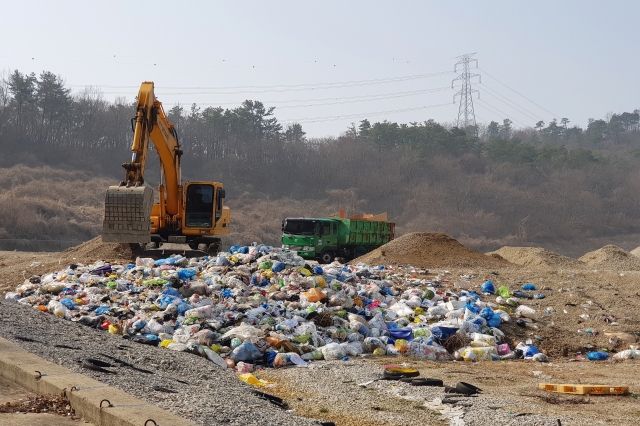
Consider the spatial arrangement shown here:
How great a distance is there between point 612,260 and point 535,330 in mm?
12538

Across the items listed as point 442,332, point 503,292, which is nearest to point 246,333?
point 442,332

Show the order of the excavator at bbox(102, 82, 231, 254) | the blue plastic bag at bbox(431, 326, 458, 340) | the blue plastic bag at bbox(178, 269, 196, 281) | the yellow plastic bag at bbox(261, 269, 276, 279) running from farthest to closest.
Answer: the excavator at bbox(102, 82, 231, 254)
the yellow plastic bag at bbox(261, 269, 276, 279)
the blue plastic bag at bbox(178, 269, 196, 281)
the blue plastic bag at bbox(431, 326, 458, 340)

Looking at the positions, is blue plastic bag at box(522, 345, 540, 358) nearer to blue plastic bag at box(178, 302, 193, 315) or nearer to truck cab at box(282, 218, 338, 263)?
blue plastic bag at box(178, 302, 193, 315)

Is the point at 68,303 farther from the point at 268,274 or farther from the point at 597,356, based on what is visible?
the point at 597,356

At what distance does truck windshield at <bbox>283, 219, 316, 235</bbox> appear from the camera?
23156 millimetres

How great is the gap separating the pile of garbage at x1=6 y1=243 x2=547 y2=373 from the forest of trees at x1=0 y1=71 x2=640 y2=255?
4211 centimetres

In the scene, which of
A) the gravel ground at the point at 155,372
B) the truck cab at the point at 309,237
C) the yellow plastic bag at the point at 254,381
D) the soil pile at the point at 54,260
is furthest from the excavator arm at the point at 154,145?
the yellow plastic bag at the point at 254,381

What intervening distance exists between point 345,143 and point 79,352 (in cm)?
6689

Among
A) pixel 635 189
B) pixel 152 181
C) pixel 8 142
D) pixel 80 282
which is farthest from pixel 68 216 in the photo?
pixel 635 189

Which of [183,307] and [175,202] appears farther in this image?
[175,202]

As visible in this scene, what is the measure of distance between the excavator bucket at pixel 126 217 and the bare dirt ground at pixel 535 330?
8.09ft

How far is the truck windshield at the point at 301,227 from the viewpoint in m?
23.2

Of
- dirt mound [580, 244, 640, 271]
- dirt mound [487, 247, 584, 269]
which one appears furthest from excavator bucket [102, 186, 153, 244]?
dirt mound [580, 244, 640, 271]

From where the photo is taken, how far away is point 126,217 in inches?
531
